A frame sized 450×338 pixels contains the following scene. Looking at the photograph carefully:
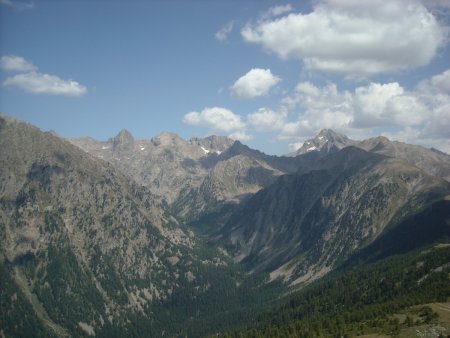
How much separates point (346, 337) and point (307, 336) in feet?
78.2

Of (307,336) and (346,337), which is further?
(307,336)

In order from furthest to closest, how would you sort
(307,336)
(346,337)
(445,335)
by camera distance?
(307,336) → (346,337) → (445,335)

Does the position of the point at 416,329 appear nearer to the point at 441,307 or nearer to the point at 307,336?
the point at 441,307

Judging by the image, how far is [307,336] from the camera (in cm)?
19238

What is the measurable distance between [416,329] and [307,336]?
47451 mm

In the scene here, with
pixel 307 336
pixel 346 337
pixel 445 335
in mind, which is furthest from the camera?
pixel 307 336

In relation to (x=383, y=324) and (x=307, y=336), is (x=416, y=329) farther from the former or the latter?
(x=307, y=336)

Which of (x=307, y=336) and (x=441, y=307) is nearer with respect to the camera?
(x=441, y=307)

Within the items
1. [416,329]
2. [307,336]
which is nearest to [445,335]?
[416,329]

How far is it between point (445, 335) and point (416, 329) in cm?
1038

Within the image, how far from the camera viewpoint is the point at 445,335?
150 m

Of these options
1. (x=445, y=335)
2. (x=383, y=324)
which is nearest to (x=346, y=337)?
(x=383, y=324)

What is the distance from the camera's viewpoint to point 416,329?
519 feet

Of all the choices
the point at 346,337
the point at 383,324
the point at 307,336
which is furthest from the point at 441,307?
the point at 307,336
